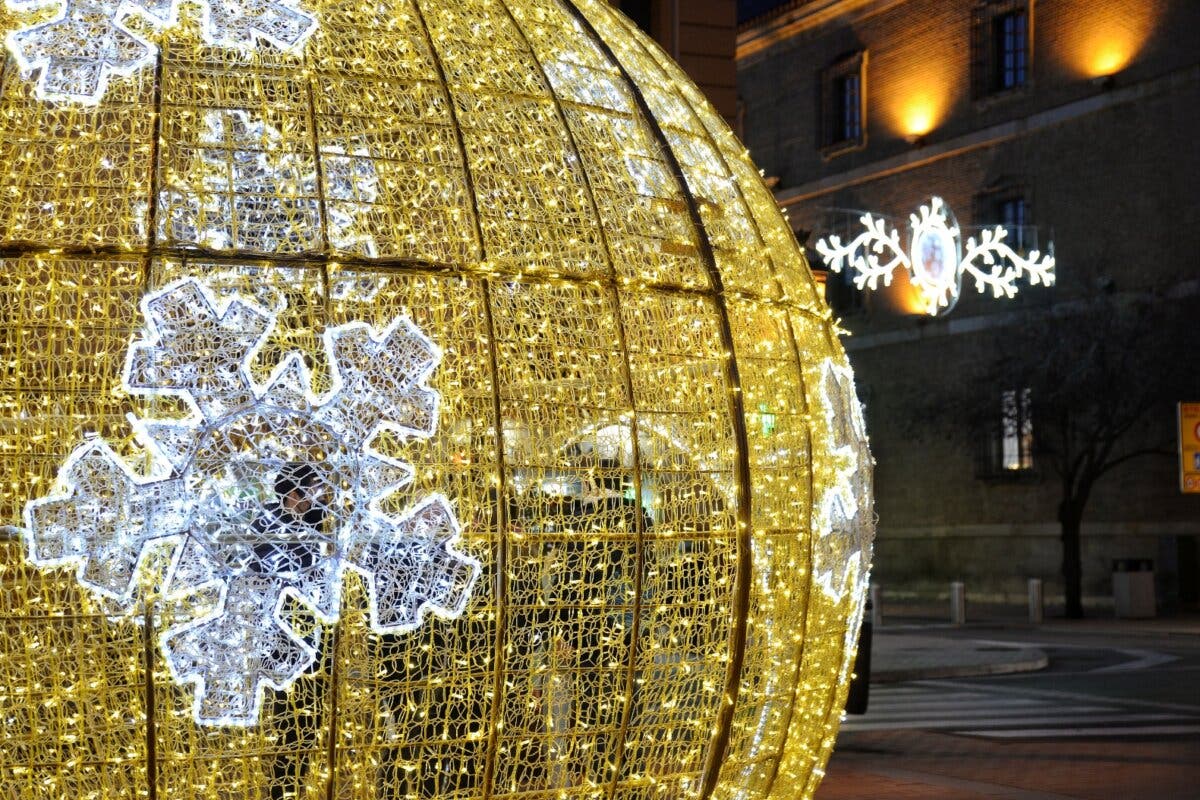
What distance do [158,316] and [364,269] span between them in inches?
18.4

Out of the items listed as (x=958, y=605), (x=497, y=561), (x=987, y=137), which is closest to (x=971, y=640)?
(x=958, y=605)

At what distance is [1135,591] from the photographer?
1086 inches

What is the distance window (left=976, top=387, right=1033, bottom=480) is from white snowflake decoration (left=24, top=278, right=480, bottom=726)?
2704 centimetres

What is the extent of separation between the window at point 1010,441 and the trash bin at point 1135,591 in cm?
330

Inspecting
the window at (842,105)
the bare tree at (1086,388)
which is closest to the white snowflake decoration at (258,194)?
the bare tree at (1086,388)

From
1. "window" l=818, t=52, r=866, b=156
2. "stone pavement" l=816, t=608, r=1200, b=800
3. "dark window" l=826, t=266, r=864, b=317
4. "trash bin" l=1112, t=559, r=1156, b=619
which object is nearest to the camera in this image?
"stone pavement" l=816, t=608, r=1200, b=800

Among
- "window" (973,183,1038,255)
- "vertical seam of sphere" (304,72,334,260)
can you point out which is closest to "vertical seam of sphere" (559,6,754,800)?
"vertical seam of sphere" (304,72,334,260)

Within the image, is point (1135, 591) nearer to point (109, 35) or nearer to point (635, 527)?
point (635, 527)

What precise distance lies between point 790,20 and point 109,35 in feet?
113

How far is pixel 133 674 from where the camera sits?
3.81 meters

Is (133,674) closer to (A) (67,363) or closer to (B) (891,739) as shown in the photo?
(A) (67,363)

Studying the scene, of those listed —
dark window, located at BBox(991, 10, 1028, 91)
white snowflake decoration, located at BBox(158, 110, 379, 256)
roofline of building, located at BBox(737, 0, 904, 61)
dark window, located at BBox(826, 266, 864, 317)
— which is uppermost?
roofline of building, located at BBox(737, 0, 904, 61)

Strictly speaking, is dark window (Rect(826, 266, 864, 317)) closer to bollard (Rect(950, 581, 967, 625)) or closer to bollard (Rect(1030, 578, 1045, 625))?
bollard (Rect(950, 581, 967, 625))

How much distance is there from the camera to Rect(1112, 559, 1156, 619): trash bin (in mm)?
27641
